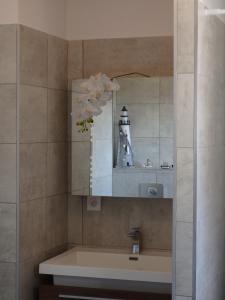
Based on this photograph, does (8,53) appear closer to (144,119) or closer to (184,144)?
(144,119)

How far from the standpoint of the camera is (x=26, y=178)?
10.0 feet

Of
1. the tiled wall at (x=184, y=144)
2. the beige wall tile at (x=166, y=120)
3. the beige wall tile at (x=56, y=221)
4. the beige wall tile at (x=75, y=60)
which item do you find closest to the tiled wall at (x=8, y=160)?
the beige wall tile at (x=56, y=221)

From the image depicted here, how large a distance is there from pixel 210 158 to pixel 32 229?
1.10m

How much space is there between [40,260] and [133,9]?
1.53 metres

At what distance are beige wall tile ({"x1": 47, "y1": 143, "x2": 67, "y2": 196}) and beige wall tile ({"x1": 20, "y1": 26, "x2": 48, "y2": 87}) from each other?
394mm

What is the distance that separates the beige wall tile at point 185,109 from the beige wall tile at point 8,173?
0.95m

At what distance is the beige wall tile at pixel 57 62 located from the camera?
333 centimetres

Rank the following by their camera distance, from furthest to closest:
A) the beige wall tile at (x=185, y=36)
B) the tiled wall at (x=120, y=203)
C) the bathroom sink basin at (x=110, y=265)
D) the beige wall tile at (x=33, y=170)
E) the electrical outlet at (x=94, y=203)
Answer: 1. the electrical outlet at (x=94, y=203)
2. the tiled wall at (x=120, y=203)
3. the beige wall tile at (x=33, y=170)
4. the bathroom sink basin at (x=110, y=265)
5. the beige wall tile at (x=185, y=36)

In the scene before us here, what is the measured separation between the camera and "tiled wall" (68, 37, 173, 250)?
3375 millimetres

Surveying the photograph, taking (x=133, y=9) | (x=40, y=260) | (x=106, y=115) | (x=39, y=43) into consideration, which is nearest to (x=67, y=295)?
(x=40, y=260)

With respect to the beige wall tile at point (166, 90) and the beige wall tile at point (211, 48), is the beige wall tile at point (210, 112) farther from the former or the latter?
the beige wall tile at point (166, 90)

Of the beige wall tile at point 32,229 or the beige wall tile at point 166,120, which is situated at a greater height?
the beige wall tile at point 166,120

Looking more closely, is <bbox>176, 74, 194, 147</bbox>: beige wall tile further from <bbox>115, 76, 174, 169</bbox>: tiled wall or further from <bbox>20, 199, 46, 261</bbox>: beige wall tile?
<bbox>20, 199, 46, 261</bbox>: beige wall tile

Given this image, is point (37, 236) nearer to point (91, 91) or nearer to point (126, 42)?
point (91, 91)
